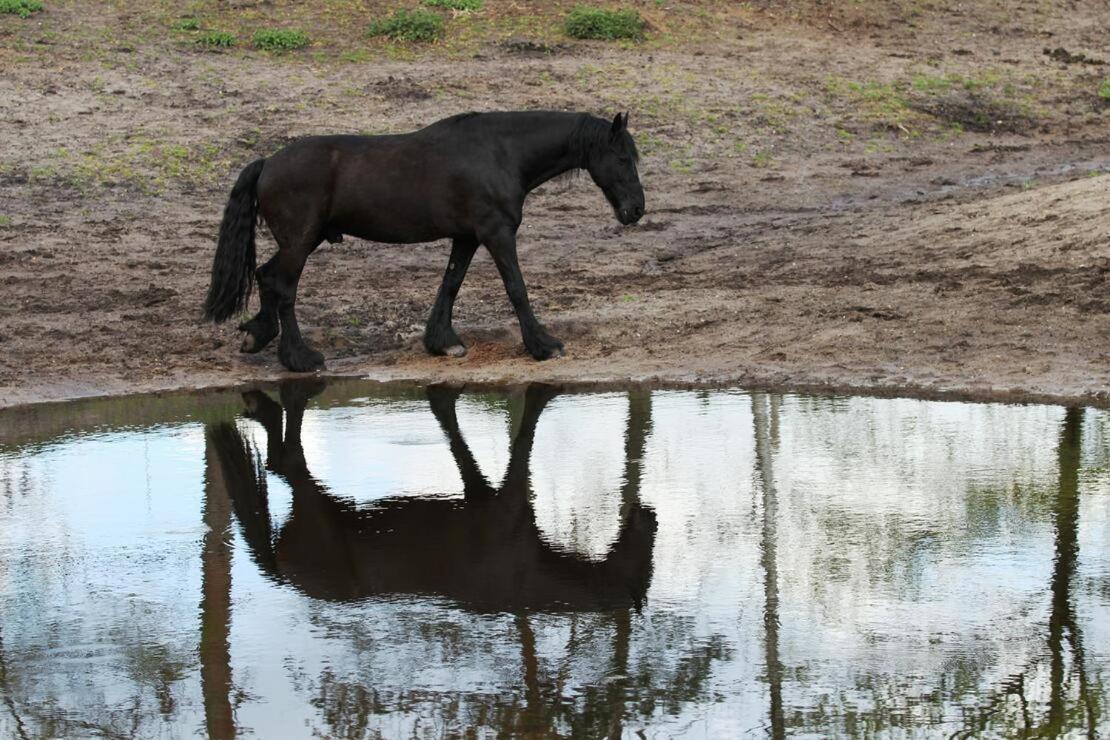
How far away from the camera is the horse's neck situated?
10852 millimetres

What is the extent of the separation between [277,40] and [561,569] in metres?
14.2

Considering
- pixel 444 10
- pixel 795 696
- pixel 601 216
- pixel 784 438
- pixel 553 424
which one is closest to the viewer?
pixel 795 696

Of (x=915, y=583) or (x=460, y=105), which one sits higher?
(x=460, y=105)

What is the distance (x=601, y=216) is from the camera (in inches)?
619

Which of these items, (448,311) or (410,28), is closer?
(448,311)

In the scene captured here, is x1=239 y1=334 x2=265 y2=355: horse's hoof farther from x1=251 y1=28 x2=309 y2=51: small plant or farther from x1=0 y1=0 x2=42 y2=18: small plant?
x1=0 y1=0 x2=42 y2=18: small plant

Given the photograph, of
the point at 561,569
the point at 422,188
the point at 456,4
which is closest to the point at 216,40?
the point at 456,4

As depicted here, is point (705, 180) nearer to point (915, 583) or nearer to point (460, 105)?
point (460, 105)

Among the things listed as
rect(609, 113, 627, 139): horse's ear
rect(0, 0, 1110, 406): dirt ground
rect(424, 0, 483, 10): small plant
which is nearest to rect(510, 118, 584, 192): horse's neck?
rect(609, 113, 627, 139): horse's ear

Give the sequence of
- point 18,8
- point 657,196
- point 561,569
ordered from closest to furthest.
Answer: point 561,569 < point 657,196 < point 18,8

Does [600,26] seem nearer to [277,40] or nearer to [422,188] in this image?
[277,40]

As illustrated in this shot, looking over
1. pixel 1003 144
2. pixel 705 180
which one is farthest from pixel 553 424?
pixel 1003 144

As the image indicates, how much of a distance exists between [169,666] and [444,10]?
16.5m

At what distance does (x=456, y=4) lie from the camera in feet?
68.5
